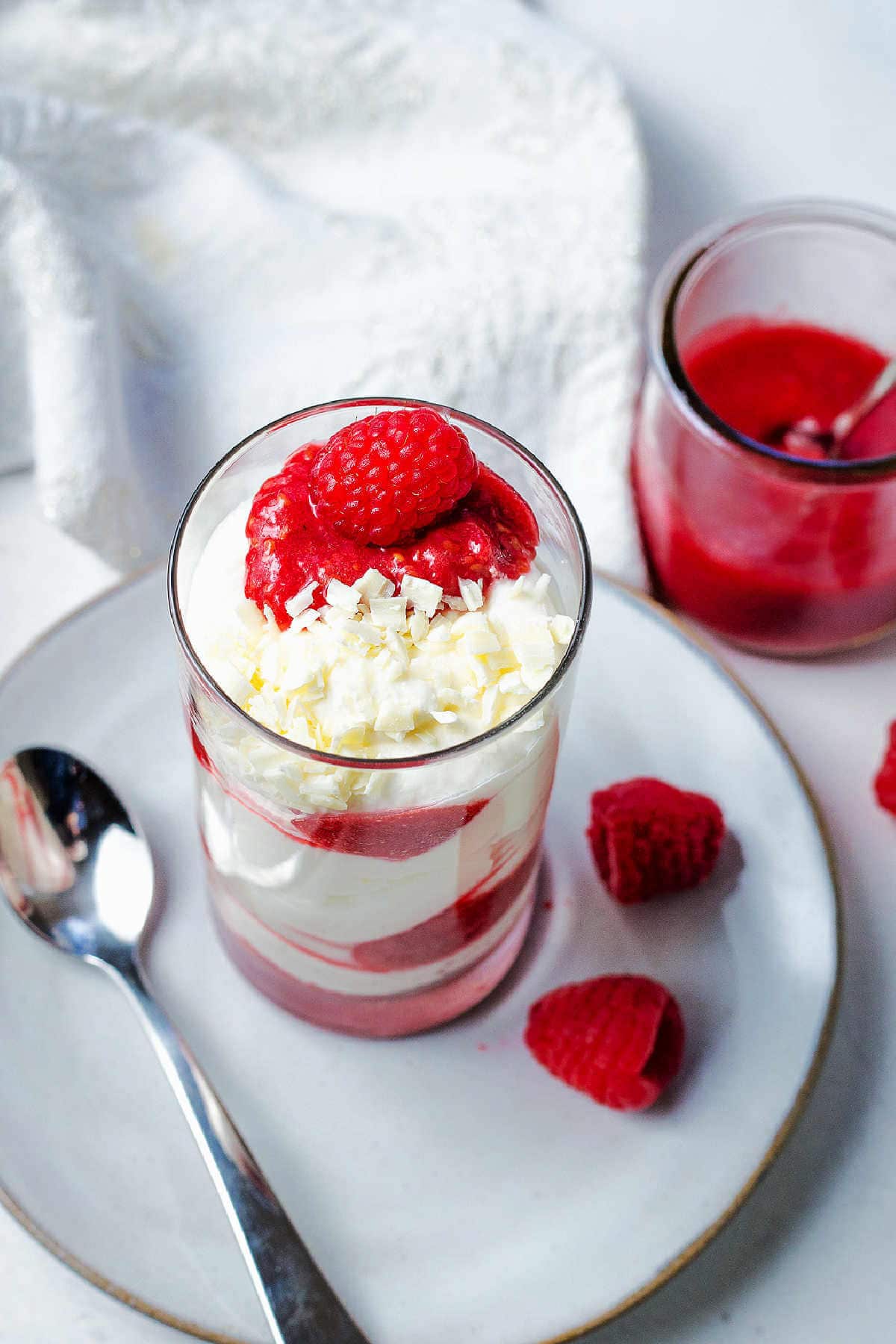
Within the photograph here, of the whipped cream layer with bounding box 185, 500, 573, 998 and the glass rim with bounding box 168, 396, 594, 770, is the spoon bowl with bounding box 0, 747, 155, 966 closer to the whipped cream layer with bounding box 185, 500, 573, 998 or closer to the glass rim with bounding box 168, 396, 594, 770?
the whipped cream layer with bounding box 185, 500, 573, 998

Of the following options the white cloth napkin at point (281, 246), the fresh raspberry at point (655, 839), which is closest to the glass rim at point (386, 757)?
Answer: the fresh raspberry at point (655, 839)

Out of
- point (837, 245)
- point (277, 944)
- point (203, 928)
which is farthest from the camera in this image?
point (837, 245)

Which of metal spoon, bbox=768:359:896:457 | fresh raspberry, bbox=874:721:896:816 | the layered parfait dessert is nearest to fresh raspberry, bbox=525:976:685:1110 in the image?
the layered parfait dessert

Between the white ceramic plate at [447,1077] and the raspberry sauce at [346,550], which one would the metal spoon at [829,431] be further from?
the raspberry sauce at [346,550]

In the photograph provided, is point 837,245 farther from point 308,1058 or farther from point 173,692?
point 308,1058

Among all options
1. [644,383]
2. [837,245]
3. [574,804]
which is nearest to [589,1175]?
[574,804]

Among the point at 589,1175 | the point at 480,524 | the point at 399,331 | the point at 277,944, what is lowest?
the point at 589,1175
